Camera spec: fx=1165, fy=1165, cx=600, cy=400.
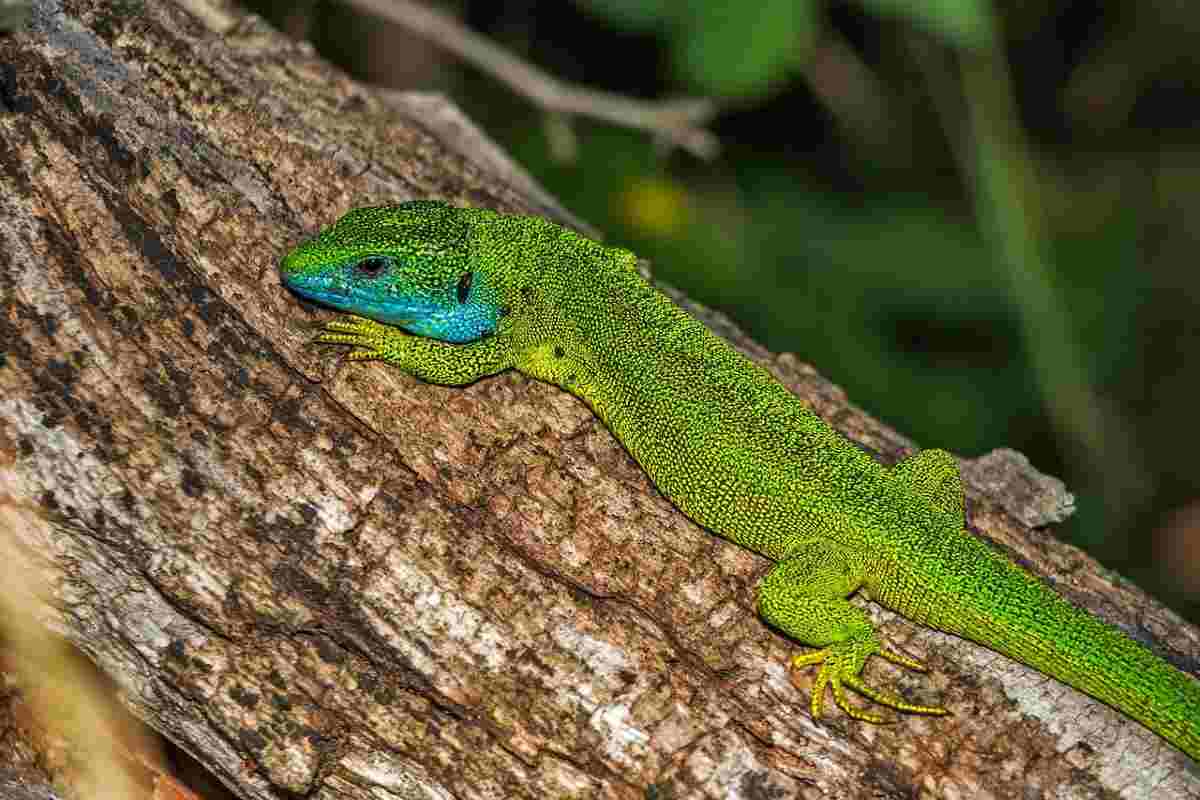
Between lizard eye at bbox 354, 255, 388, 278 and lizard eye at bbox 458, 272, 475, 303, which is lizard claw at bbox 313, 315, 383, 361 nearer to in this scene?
lizard eye at bbox 354, 255, 388, 278

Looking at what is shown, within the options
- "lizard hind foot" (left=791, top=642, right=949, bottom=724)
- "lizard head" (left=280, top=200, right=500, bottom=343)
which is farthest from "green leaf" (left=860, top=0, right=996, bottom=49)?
"lizard hind foot" (left=791, top=642, right=949, bottom=724)

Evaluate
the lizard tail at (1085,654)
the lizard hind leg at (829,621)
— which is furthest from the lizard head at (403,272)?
the lizard tail at (1085,654)

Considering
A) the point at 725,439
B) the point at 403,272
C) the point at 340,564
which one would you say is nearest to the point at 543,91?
the point at 403,272

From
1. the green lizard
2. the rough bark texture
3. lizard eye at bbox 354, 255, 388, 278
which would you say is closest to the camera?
the rough bark texture

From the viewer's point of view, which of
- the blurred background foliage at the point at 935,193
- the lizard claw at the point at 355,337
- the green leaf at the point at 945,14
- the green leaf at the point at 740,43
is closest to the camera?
the lizard claw at the point at 355,337

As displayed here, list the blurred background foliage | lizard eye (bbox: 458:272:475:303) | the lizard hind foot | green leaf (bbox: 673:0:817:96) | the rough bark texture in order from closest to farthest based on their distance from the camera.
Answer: the rough bark texture
the lizard hind foot
lizard eye (bbox: 458:272:475:303)
green leaf (bbox: 673:0:817:96)
the blurred background foliage

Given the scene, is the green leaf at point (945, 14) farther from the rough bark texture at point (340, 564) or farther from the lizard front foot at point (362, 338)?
the lizard front foot at point (362, 338)

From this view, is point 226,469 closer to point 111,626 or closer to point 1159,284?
point 111,626
